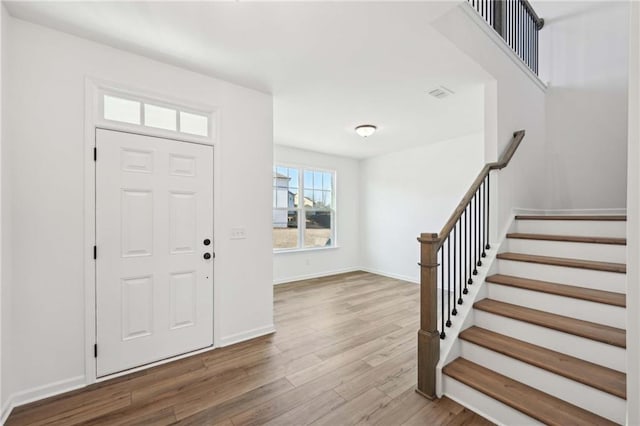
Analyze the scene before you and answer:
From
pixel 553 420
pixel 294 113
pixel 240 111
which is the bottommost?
pixel 553 420

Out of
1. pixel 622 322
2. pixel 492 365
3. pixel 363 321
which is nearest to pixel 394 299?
pixel 363 321

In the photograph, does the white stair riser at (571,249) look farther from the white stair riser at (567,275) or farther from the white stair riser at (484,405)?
the white stair riser at (484,405)

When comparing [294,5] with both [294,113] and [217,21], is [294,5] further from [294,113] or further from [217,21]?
[294,113]

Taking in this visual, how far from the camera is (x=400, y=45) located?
7.09 ft

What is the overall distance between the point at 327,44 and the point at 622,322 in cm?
276

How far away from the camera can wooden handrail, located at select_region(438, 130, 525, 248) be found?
7.00 ft

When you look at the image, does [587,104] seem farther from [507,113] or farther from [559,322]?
[559,322]

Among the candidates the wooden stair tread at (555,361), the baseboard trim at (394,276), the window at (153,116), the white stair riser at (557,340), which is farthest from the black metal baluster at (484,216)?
the window at (153,116)

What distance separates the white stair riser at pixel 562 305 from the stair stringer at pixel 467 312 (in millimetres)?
107

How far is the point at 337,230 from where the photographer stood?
6.09 m

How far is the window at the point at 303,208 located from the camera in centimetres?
532

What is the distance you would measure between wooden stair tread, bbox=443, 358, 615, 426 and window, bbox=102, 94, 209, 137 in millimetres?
2914

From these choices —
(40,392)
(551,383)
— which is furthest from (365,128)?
(40,392)

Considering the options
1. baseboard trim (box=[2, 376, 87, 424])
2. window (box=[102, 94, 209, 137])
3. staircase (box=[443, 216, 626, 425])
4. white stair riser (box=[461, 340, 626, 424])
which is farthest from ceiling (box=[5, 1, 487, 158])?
baseboard trim (box=[2, 376, 87, 424])
